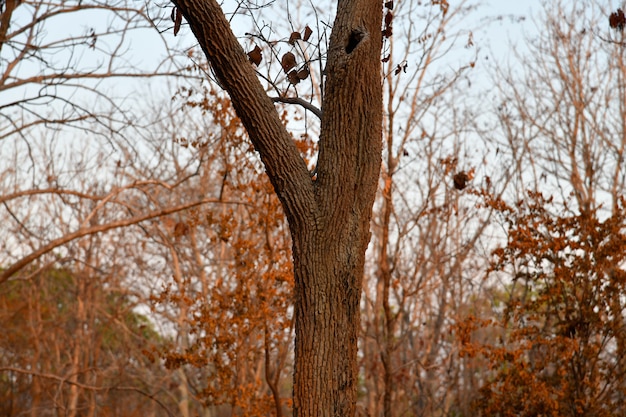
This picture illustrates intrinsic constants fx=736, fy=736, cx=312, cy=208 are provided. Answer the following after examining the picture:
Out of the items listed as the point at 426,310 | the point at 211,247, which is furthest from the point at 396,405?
the point at 211,247

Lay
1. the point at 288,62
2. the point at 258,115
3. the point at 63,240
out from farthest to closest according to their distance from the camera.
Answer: the point at 63,240 → the point at 288,62 → the point at 258,115

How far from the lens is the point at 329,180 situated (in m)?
3.54

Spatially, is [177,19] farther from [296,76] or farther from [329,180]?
[329,180]

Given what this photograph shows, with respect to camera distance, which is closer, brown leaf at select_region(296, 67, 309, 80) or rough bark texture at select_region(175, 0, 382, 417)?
rough bark texture at select_region(175, 0, 382, 417)

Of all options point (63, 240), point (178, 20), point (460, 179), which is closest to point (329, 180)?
point (178, 20)

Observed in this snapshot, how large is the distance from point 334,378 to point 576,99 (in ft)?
30.3

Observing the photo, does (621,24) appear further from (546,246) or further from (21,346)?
(21,346)

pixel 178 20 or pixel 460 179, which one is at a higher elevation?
pixel 460 179

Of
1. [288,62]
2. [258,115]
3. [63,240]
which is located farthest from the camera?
[63,240]

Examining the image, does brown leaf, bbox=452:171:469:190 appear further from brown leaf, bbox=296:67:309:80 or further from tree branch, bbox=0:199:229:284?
brown leaf, bbox=296:67:309:80

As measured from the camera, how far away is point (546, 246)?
725 cm

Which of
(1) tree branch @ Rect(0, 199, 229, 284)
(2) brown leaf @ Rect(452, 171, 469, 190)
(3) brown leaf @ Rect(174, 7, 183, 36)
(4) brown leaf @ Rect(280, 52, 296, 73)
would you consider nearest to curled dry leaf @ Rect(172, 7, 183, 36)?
(3) brown leaf @ Rect(174, 7, 183, 36)

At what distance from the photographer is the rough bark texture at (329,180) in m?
3.36

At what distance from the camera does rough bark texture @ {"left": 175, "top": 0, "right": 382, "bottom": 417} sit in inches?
132
